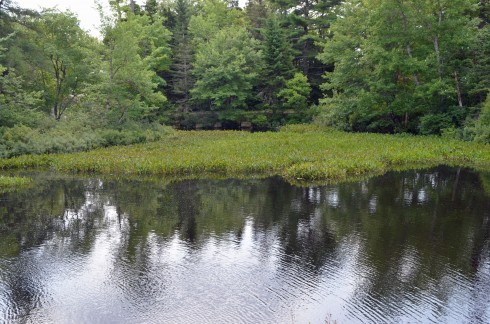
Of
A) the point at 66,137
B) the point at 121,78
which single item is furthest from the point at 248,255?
the point at 121,78

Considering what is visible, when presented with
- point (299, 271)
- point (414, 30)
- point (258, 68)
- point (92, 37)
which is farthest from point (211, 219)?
point (258, 68)

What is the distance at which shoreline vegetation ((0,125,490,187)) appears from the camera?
672 inches

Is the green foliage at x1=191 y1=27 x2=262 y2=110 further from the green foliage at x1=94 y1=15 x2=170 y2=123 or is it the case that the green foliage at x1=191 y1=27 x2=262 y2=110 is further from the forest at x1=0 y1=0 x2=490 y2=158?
the green foliage at x1=94 y1=15 x2=170 y2=123

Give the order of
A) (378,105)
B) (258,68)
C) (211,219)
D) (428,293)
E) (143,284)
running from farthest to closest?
(258,68) → (378,105) → (211,219) → (143,284) → (428,293)

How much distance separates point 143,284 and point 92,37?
2636 centimetres

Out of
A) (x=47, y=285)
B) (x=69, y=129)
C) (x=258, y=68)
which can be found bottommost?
(x=47, y=285)

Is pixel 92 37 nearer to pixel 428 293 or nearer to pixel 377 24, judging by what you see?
pixel 377 24

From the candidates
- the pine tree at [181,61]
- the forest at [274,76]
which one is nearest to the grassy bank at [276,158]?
the forest at [274,76]

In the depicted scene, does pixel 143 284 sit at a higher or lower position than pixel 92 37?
lower

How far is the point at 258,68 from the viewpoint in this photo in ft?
125

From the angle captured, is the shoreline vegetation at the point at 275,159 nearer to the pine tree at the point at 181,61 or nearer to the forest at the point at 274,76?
the forest at the point at 274,76

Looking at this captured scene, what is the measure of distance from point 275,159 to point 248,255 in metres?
10.3

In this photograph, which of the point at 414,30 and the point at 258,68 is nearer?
the point at 414,30

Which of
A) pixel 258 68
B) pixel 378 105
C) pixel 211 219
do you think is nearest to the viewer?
pixel 211 219
